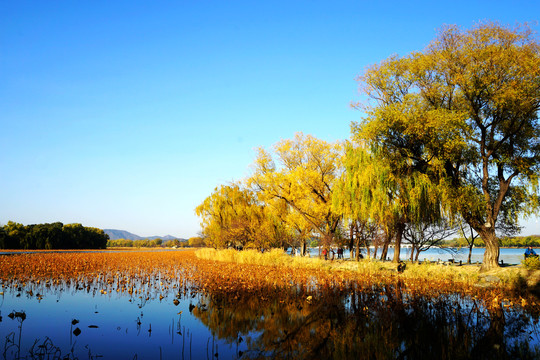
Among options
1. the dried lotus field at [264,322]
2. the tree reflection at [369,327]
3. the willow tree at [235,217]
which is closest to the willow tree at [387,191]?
the dried lotus field at [264,322]

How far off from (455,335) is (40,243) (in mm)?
95663

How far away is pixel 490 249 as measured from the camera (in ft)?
63.1

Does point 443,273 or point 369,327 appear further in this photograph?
point 443,273

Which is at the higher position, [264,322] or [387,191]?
[387,191]

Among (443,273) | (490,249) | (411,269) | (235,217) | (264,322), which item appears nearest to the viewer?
(264,322)

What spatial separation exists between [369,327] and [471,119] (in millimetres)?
16853

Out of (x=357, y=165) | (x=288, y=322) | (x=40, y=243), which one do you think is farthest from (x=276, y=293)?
(x=40, y=243)

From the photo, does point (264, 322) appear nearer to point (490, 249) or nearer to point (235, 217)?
point (490, 249)

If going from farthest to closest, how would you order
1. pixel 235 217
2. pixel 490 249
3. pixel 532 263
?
pixel 235 217 → pixel 490 249 → pixel 532 263

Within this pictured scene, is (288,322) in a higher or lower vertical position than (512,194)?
lower

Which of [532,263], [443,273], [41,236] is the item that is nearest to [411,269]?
[443,273]

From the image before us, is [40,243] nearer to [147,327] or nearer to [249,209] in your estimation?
[249,209]

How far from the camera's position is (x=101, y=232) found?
109312 mm

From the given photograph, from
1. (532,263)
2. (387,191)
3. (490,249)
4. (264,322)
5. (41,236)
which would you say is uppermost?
(387,191)
